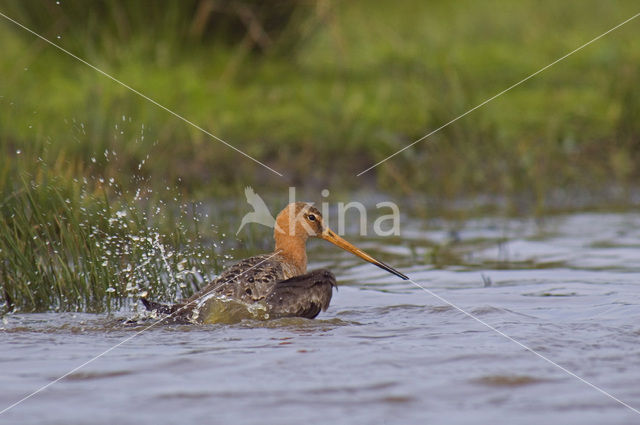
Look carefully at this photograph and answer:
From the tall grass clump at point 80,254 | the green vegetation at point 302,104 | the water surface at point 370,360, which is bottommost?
the water surface at point 370,360

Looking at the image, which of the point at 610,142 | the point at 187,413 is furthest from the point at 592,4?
the point at 187,413

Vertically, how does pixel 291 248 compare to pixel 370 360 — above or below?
above

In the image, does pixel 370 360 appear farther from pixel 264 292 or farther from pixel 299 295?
pixel 264 292

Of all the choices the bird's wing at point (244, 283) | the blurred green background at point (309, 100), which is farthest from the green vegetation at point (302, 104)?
the bird's wing at point (244, 283)

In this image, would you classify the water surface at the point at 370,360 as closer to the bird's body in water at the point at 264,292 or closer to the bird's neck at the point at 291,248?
the bird's body in water at the point at 264,292

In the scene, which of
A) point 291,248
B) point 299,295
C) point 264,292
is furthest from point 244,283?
point 291,248

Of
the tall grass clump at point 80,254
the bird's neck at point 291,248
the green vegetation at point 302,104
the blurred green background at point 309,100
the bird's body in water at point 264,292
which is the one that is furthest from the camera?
the blurred green background at point 309,100

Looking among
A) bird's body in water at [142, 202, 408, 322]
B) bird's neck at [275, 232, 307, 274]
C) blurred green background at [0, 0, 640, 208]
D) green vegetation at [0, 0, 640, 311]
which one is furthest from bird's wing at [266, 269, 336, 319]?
blurred green background at [0, 0, 640, 208]

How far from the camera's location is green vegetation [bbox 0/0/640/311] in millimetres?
10438

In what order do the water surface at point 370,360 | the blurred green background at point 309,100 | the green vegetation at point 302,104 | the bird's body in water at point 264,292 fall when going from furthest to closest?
the blurred green background at point 309,100 → the green vegetation at point 302,104 → the bird's body in water at point 264,292 → the water surface at point 370,360

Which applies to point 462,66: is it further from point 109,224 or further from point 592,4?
point 109,224

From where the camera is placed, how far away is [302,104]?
12023 millimetres

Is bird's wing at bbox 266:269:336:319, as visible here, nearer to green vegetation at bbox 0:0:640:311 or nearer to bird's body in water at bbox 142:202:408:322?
bird's body in water at bbox 142:202:408:322

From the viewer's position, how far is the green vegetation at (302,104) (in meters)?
10.4
